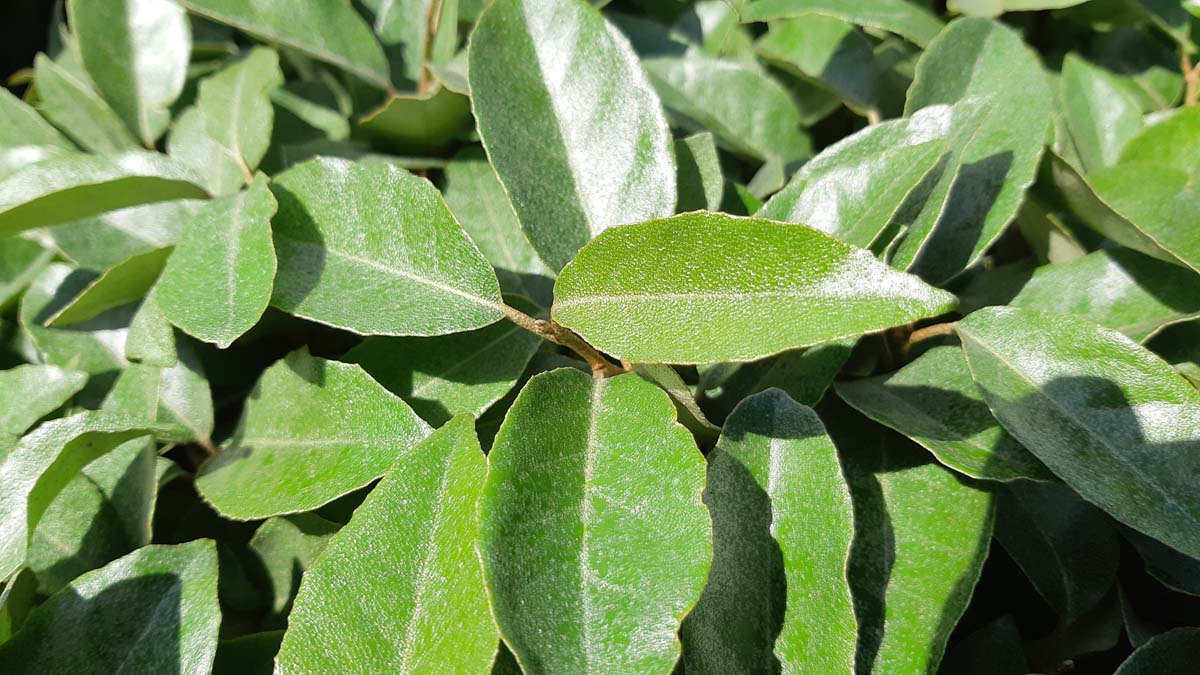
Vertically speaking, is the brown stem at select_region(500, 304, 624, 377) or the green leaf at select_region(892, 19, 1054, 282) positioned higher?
the green leaf at select_region(892, 19, 1054, 282)

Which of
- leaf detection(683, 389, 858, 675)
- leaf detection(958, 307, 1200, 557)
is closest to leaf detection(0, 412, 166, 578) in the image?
leaf detection(683, 389, 858, 675)

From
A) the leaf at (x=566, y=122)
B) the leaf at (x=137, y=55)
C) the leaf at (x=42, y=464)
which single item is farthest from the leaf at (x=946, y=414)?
the leaf at (x=137, y=55)

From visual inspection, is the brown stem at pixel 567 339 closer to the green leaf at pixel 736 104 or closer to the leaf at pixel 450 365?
the leaf at pixel 450 365

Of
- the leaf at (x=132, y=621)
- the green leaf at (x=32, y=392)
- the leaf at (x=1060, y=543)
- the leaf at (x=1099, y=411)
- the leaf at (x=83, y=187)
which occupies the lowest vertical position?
the leaf at (x=1060, y=543)

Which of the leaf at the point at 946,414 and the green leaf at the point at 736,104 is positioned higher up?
the green leaf at the point at 736,104

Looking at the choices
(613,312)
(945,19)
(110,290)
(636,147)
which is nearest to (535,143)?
(636,147)

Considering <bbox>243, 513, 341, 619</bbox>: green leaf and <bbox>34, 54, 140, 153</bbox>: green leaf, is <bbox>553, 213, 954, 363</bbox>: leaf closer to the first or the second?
<bbox>243, 513, 341, 619</bbox>: green leaf

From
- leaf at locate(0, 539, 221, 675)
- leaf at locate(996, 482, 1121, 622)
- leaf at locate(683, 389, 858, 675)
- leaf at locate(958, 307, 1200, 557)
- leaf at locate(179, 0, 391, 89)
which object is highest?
leaf at locate(179, 0, 391, 89)
